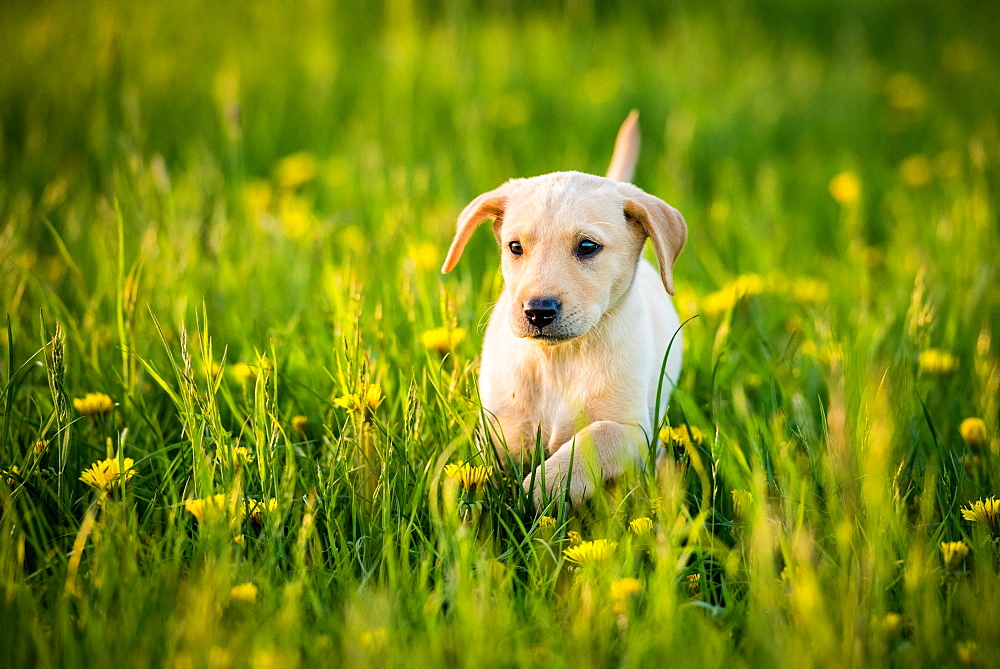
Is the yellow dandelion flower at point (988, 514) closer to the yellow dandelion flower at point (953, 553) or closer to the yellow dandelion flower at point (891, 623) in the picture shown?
the yellow dandelion flower at point (953, 553)

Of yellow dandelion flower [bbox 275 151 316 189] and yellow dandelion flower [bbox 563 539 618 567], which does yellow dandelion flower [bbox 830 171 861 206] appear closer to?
yellow dandelion flower [bbox 275 151 316 189]

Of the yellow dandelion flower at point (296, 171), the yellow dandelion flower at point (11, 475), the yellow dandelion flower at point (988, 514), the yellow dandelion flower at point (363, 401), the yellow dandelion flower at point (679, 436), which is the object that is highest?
the yellow dandelion flower at point (296, 171)

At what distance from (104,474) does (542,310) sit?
1274 millimetres

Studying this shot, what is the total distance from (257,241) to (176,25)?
352 centimetres

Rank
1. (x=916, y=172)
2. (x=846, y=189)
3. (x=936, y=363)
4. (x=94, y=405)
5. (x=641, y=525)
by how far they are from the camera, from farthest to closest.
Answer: (x=916, y=172) < (x=846, y=189) < (x=936, y=363) < (x=94, y=405) < (x=641, y=525)

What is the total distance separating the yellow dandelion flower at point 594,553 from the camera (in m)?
2.12

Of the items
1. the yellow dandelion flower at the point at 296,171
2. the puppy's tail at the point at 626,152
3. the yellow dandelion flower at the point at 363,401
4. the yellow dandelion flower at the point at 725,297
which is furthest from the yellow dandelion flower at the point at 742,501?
the yellow dandelion flower at the point at 296,171

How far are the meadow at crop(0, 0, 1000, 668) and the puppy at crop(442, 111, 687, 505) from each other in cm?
12

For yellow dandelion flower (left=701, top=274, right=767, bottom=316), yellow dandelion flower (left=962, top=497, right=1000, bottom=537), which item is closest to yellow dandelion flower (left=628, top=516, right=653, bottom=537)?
yellow dandelion flower (left=962, top=497, right=1000, bottom=537)

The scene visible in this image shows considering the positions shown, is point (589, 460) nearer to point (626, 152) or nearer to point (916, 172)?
point (626, 152)

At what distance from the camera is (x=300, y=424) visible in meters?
2.86

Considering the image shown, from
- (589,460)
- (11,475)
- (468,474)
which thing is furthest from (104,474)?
(589,460)

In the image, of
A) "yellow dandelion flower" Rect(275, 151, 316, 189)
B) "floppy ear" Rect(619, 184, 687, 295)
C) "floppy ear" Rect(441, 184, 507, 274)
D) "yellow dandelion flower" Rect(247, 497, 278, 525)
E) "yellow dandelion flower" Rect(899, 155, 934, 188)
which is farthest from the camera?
"yellow dandelion flower" Rect(899, 155, 934, 188)

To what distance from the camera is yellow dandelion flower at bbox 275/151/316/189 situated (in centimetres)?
525
